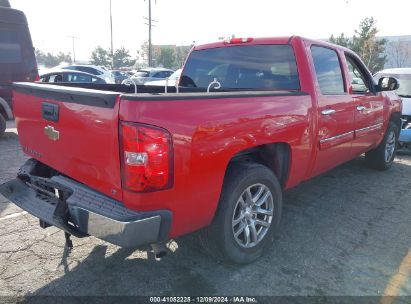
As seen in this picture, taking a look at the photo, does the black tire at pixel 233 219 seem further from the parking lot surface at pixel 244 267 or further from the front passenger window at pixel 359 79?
the front passenger window at pixel 359 79

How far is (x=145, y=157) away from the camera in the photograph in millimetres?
2150

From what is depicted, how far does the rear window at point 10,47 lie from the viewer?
8266 millimetres

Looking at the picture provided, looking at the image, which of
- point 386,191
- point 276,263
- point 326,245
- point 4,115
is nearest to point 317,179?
point 386,191

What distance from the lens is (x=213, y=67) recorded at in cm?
436

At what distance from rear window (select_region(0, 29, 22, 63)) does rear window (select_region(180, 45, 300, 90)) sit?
5801 millimetres

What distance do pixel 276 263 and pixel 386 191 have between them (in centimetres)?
274

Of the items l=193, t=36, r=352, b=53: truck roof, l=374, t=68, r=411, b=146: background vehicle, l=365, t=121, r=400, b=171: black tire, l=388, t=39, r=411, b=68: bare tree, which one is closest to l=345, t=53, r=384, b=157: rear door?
l=365, t=121, r=400, b=171: black tire

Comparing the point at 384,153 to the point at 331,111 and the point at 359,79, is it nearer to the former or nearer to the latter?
the point at 359,79

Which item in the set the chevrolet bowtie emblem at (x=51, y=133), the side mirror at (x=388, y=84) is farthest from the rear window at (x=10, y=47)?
the side mirror at (x=388, y=84)

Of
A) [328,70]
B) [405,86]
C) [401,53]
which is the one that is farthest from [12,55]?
[401,53]

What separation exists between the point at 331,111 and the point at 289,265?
1698mm

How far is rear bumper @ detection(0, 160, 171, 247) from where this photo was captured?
2.19 meters

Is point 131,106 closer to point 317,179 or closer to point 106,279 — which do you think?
point 106,279

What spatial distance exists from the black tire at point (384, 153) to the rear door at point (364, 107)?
45 centimetres
